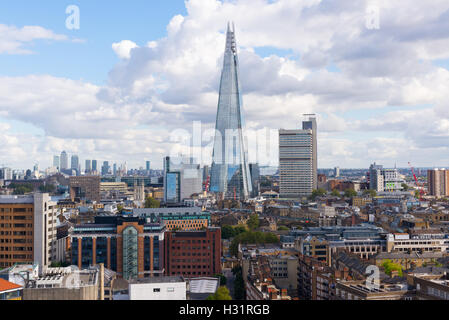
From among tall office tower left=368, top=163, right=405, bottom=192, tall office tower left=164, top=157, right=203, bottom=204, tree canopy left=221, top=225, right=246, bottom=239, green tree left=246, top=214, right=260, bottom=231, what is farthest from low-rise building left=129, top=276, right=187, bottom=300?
tall office tower left=368, top=163, right=405, bottom=192

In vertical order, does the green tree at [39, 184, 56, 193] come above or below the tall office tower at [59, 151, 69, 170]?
below

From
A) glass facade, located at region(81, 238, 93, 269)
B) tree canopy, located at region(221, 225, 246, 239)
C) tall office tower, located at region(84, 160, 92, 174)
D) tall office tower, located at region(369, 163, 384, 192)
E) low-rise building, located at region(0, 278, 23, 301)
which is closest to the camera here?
low-rise building, located at region(0, 278, 23, 301)

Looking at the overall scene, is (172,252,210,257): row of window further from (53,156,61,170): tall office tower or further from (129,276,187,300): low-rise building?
(53,156,61,170): tall office tower

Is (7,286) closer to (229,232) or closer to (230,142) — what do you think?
(229,232)

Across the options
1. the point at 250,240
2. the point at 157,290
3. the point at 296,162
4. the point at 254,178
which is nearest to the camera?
the point at 157,290

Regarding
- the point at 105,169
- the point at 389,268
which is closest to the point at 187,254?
the point at 389,268

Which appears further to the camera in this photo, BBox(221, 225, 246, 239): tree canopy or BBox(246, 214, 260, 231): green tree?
BBox(246, 214, 260, 231): green tree
